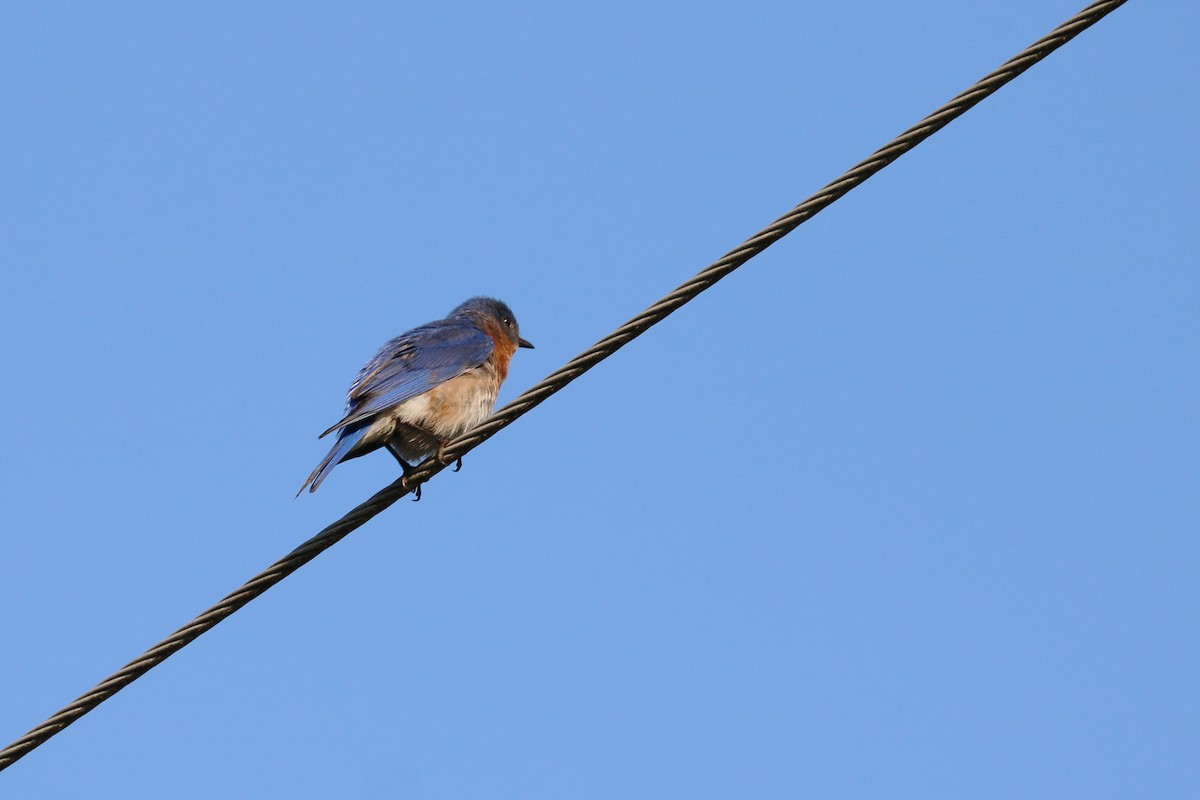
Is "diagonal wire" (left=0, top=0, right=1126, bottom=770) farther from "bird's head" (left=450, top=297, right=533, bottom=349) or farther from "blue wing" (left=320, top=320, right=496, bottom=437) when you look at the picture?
"bird's head" (left=450, top=297, right=533, bottom=349)

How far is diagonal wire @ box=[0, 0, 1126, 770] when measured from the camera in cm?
472

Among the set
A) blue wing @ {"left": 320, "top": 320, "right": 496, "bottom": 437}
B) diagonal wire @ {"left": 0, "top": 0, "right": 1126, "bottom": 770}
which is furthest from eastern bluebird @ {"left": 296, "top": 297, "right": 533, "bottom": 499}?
diagonal wire @ {"left": 0, "top": 0, "right": 1126, "bottom": 770}

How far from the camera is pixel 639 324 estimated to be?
5074 mm

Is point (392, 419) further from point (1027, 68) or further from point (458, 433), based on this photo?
point (1027, 68)

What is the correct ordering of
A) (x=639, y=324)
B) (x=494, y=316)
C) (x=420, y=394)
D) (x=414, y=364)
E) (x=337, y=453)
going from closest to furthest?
(x=639, y=324) → (x=337, y=453) → (x=420, y=394) → (x=414, y=364) → (x=494, y=316)

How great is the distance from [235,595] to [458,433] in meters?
3.15

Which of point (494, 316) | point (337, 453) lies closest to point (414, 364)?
point (337, 453)

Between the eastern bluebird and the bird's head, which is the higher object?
the bird's head

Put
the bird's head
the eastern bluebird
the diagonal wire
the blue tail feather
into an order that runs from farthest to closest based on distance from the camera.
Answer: the bird's head, the eastern bluebird, the blue tail feather, the diagonal wire

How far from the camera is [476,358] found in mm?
8516

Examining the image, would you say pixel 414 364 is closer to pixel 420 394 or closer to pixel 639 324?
pixel 420 394

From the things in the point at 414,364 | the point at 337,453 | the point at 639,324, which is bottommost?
the point at 639,324

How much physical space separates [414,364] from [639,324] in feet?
10.4

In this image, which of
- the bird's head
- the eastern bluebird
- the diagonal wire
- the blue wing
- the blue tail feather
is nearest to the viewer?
the diagonal wire
